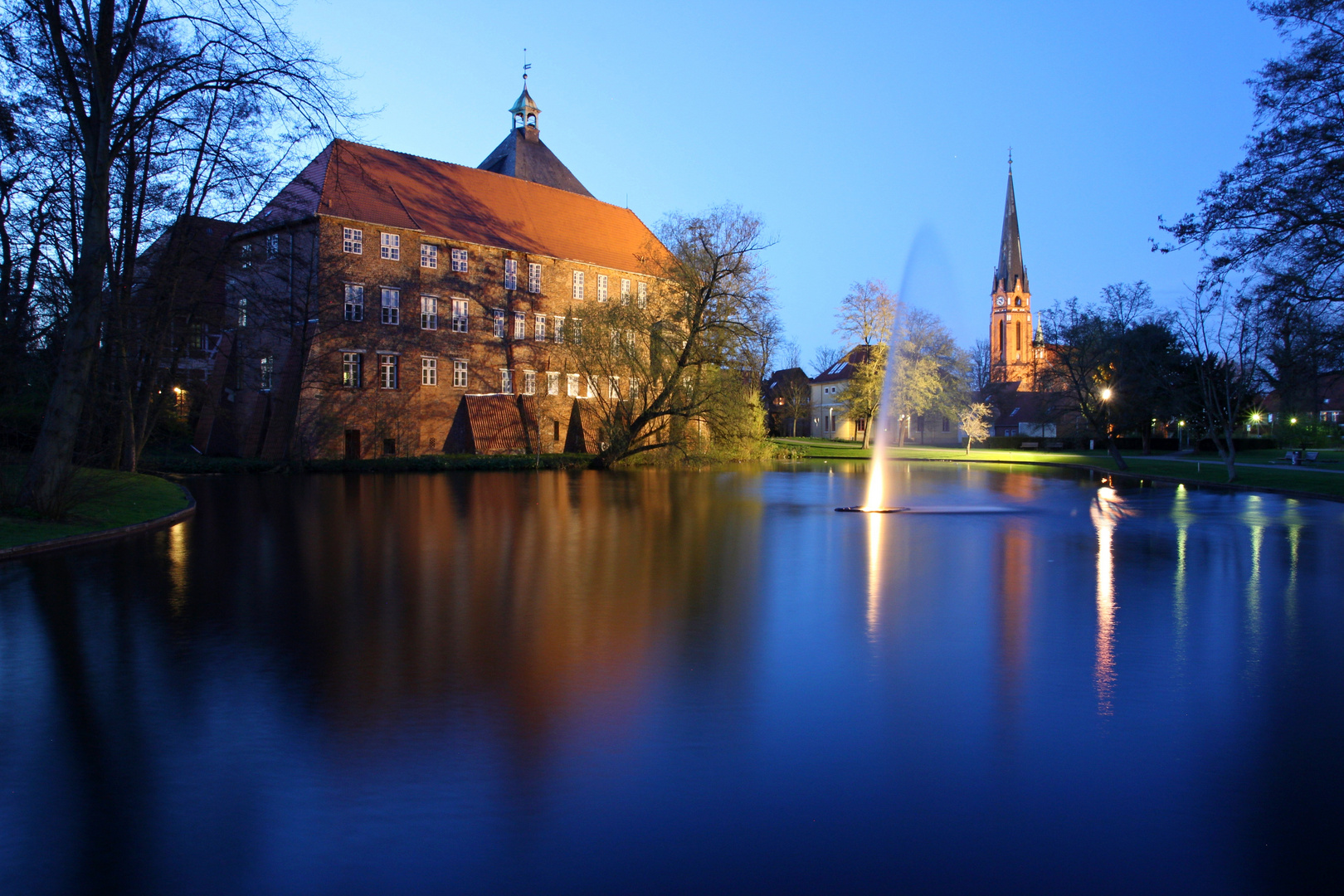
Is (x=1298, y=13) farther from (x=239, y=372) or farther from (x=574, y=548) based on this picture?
(x=239, y=372)

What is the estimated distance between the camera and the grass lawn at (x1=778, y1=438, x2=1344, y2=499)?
32938 mm

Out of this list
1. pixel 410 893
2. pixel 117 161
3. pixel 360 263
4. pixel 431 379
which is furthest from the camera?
pixel 431 379

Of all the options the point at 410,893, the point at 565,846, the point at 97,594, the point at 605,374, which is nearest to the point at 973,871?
the point at 565,846

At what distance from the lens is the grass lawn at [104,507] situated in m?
15.0

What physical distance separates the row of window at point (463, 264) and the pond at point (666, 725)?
3393 cm

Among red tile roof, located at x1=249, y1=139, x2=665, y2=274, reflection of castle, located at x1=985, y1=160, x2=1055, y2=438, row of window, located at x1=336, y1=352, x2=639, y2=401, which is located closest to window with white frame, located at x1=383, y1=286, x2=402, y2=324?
row of window, located at x1=336, y1=352, x2=639, y2=401

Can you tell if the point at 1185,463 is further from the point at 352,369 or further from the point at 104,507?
the point at 104,507

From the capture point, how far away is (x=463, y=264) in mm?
51000

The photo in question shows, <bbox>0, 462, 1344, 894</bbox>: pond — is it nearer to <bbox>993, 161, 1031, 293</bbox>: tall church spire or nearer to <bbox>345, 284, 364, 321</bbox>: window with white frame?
<bbox>345, 284, 364, 321</bbox>: window with white frame

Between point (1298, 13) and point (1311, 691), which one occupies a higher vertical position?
point (1298, 13)

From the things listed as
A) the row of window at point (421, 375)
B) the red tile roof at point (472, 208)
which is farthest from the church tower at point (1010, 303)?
the row of window at point (421, 375)

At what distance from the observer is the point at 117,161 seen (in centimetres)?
2480

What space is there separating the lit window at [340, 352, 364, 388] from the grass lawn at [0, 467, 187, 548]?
62.3 feet

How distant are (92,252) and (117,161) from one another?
1014cm
